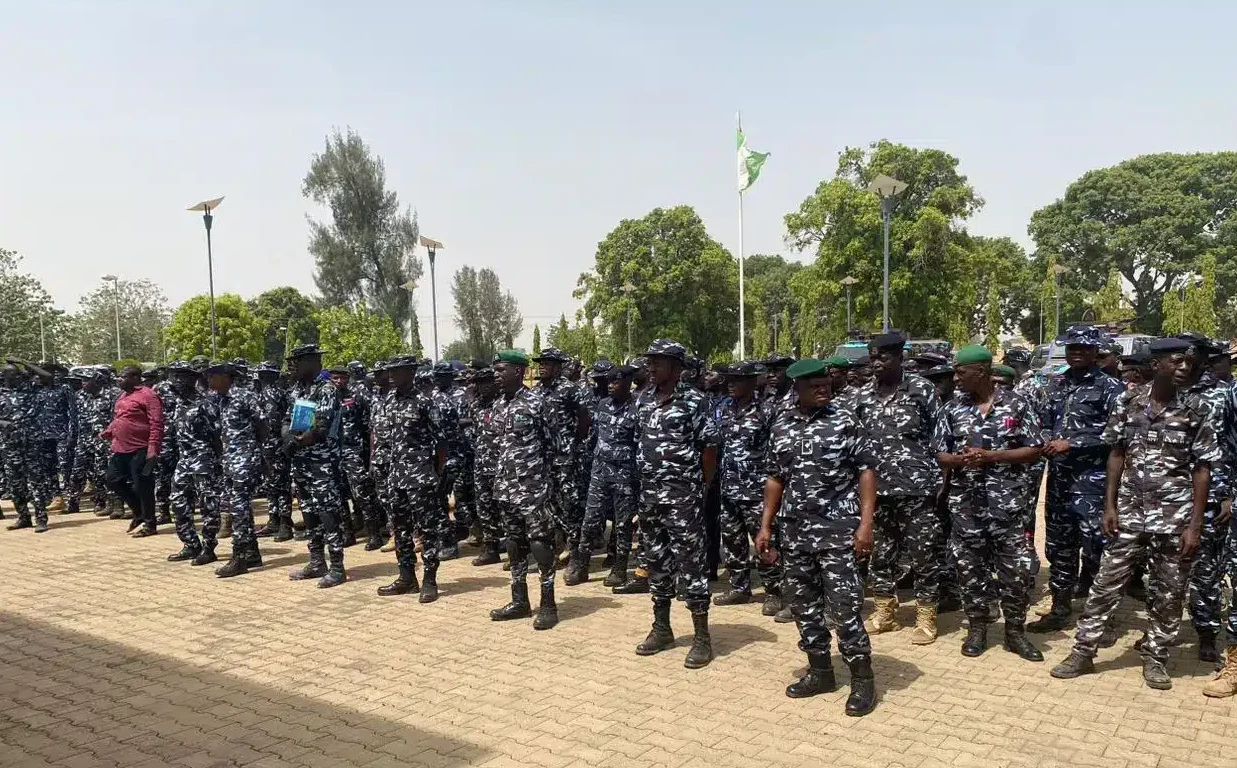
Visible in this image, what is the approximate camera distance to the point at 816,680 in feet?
16.0

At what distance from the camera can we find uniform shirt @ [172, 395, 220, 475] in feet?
28.5

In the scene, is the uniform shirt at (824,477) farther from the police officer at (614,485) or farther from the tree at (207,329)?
the tree at (207,329)

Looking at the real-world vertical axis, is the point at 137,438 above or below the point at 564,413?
below

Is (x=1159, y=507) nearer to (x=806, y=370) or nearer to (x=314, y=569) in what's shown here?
(x=806, y=370)

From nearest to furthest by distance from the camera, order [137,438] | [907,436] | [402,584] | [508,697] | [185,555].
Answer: [508,697]
[907,436]
[402,584]
[185,555]
[137,438]

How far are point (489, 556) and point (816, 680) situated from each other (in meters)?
4.75

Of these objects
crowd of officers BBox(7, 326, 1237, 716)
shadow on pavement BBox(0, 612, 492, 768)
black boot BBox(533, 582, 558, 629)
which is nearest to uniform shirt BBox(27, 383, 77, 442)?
crowd of officers BBox(7, 326, 1237, 716)

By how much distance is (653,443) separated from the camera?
563 cm

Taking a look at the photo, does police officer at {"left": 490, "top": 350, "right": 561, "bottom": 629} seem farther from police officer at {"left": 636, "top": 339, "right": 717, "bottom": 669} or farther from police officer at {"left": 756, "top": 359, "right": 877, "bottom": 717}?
police officer at {"left": 756, "top": 359, "right": 877, "bottom": 717}

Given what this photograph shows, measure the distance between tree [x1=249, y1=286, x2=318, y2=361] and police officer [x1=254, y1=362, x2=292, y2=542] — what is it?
7451cm

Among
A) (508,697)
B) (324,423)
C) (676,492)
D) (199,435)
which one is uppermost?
(324,423)

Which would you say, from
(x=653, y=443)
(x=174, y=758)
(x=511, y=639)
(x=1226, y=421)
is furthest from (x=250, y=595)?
(x=1226, y=421)

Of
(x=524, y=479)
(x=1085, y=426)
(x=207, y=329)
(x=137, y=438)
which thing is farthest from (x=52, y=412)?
(x=207, y=329)

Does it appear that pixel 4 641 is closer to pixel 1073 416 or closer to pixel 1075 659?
pixel 1075 659
